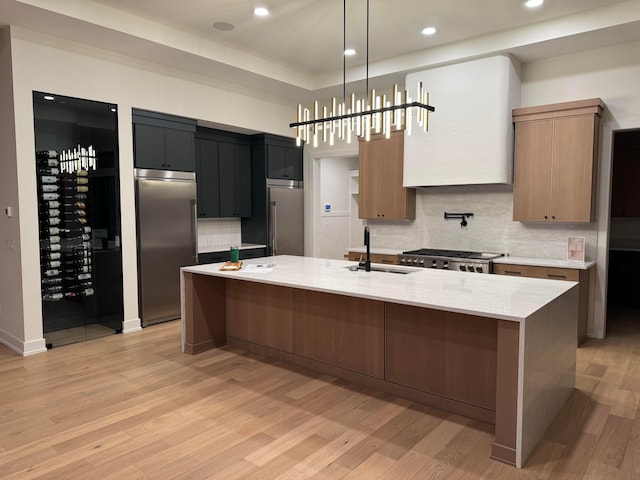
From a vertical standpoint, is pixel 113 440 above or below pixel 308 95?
below

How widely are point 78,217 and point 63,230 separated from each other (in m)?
0.19

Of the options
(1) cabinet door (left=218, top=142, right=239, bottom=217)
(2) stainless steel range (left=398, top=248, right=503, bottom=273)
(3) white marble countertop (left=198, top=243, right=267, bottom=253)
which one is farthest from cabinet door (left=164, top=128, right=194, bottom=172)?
(2) stainless steel range (left=398, top=248, right=503, bottom=273)

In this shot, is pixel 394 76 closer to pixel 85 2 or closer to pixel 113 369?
pixel 85 2

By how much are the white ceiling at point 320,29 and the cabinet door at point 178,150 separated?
0.79m

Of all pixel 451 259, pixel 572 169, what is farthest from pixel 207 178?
pixel 572 169

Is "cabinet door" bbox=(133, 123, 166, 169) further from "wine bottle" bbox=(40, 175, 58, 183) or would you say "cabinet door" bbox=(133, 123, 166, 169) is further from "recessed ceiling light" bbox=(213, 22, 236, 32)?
"recessed ceiling light" bbox=(213, 22, 236, 32)

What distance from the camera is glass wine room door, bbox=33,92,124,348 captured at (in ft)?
14.5

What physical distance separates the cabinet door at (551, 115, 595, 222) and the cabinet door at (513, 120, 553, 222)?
7 cm

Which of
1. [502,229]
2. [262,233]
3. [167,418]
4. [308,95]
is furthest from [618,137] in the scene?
[167,418]

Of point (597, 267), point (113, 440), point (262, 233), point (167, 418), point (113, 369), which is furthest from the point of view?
point (262, 233)

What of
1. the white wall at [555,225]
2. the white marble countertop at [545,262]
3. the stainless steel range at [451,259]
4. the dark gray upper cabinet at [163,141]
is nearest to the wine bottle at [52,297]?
the dark gray upper cabinet at [163,141]

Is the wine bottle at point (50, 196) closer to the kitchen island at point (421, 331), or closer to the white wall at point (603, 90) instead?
the kitchen island at point (421, 331)

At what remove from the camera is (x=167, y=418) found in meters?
3.00

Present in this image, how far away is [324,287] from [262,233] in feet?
12.5
